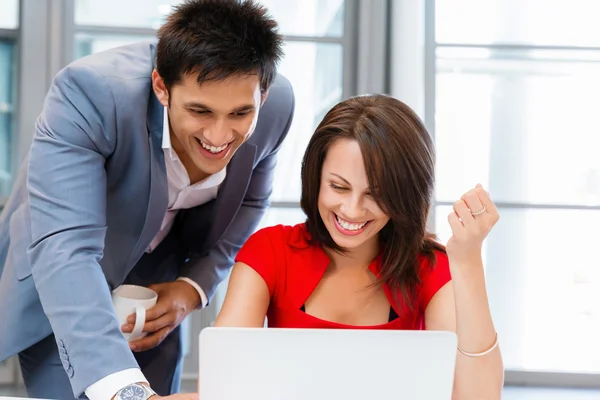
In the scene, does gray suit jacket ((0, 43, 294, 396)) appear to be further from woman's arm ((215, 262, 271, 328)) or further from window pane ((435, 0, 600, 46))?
window pane ((435, 0, 600, 46))

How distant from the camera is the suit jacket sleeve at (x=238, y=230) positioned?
186cm

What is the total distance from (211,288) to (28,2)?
246 cm

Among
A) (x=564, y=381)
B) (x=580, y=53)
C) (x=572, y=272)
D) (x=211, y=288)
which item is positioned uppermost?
(x=580, y=53)

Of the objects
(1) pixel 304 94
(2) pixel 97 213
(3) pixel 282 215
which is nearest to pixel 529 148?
(1) pixel 304 94

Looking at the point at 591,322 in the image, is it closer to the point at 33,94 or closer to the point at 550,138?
the point at 550,138

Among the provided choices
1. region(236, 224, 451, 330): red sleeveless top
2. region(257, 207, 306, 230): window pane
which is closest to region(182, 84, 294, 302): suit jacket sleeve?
region(236, 224, 451, 330): red sleeveless top

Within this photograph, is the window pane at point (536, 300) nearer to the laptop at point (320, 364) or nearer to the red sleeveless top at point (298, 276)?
the red sleeveless top at point (298, 276)

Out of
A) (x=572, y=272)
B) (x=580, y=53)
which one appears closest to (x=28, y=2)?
(x=580, y=53)

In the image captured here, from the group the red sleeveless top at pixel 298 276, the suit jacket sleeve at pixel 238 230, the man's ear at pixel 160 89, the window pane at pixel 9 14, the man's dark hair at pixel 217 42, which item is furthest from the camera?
the window pane at pixel 9 14

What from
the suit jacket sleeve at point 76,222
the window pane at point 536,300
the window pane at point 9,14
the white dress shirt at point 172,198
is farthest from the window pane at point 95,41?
the suit jacket sleeve at point 76,222

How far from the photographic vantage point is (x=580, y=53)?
13.0 feet

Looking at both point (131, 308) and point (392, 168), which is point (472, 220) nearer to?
point (392, 168)

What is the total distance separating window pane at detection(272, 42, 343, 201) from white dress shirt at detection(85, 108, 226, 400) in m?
2.04

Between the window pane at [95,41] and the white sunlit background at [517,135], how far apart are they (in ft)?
2.64
